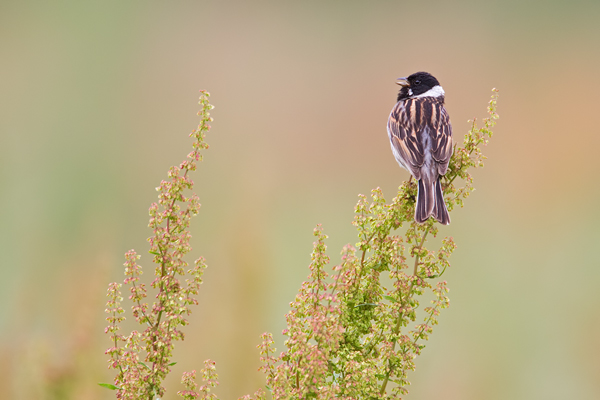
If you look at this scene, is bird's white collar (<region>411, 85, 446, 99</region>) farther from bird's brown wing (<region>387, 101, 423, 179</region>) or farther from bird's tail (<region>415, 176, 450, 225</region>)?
bird's tail (<region>415, 176, 450, 225</region>)

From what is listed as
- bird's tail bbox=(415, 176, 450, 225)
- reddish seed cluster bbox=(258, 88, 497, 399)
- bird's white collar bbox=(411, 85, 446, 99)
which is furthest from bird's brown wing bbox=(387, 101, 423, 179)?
reddish seed cluster bbox=(258, 88, 497, 399)

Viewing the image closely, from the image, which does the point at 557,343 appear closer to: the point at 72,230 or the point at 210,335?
the point at 210,335

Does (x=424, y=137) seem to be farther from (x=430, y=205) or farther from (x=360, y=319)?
(x=360, y=319)

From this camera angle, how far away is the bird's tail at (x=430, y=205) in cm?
188

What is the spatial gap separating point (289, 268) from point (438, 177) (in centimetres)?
303

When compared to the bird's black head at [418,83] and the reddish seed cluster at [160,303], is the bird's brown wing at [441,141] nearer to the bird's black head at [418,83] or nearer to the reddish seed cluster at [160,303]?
the bird's black head at [418,83]

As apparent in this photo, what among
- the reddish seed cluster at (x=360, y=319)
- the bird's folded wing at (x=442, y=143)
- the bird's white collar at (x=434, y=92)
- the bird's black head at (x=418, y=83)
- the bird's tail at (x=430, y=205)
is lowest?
the reddish seed cluster at (x=360, y=319)

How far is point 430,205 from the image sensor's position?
2098 millimetres

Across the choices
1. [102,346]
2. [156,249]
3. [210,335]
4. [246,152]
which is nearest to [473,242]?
[246,152]

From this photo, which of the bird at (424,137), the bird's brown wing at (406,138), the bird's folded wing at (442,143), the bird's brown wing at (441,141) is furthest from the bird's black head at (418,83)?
the bird's folded wing at (442,143)

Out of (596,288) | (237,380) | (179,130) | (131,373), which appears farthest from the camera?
(179,130)

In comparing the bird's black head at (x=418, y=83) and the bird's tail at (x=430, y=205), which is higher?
the bird's black head at (x=418, y=83)

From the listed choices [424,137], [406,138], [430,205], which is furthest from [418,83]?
[430,205]

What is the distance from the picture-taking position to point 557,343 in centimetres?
514
